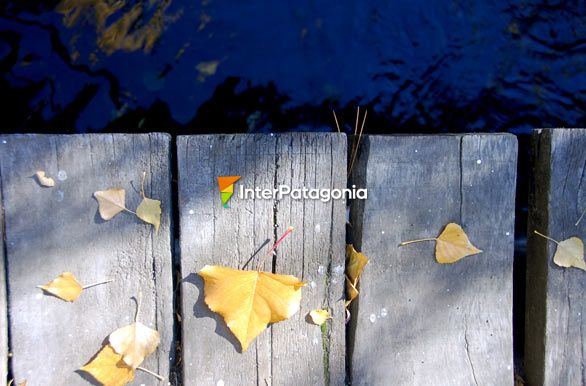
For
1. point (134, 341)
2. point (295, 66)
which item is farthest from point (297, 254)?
point (295, 66)

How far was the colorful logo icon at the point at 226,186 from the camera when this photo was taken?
1.36m

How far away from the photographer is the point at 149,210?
135 cm

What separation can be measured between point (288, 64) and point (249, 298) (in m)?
0.91

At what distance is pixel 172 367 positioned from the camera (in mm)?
1424

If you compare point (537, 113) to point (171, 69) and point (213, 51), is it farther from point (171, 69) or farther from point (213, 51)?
point (171, 69)

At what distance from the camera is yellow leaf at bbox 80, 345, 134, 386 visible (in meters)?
1.35

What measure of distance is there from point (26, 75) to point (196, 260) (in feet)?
3.31

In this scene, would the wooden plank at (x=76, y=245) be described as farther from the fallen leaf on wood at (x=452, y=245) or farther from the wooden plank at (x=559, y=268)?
the wooden plank at (x=559, y=268)

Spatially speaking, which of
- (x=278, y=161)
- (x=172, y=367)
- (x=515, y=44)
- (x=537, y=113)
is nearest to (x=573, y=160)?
(x=537, y=113)

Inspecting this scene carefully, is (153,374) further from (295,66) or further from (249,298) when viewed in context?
(295,66)

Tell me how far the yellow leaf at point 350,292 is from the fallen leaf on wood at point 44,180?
0.88 metres

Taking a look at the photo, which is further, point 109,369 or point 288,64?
point 288,64

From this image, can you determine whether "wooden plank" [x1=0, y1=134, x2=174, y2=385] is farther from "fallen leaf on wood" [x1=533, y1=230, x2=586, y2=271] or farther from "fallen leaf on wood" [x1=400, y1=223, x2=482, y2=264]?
"fallen leaf on wood" [x1=533, y1=230, x2=586, y2=271]

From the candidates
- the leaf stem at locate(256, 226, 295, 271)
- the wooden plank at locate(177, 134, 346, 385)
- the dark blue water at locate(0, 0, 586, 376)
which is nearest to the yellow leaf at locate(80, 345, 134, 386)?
the wooden plank at locate(177, 134, 346, 385)
